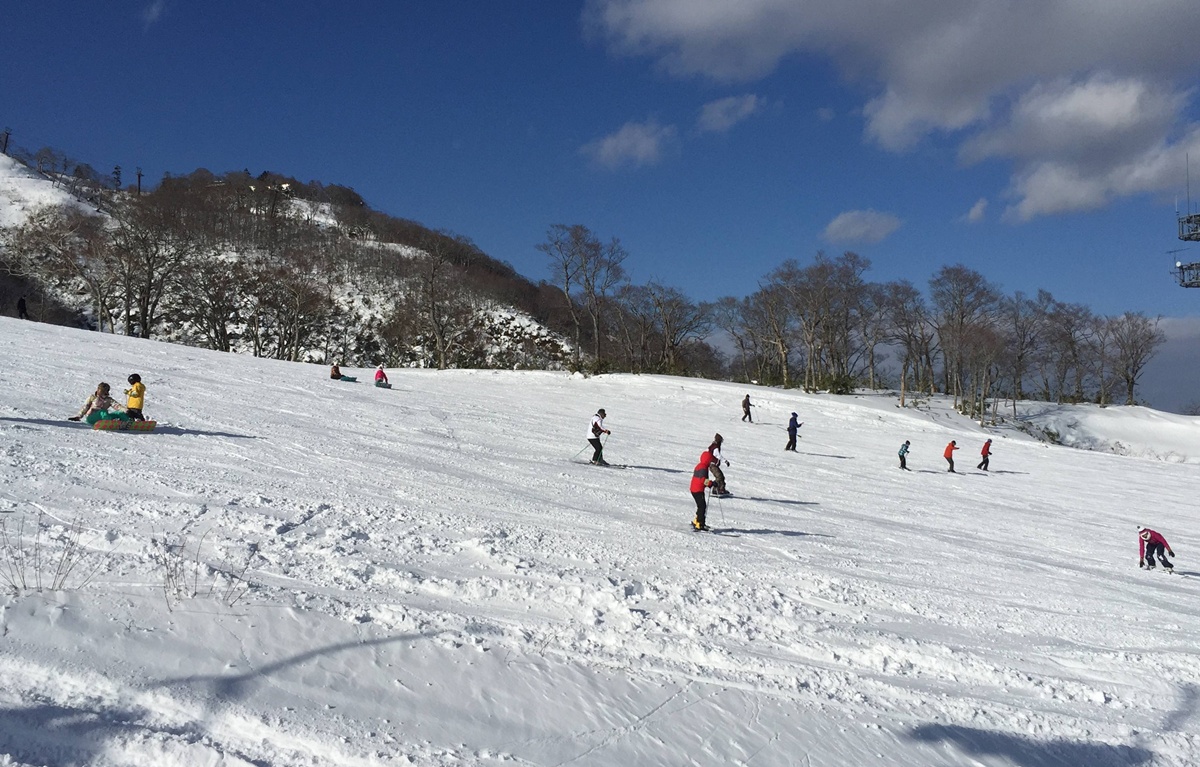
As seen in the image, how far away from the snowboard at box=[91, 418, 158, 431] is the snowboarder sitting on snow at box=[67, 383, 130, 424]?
0.17 m

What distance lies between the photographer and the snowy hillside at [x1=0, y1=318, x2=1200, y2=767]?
438cm

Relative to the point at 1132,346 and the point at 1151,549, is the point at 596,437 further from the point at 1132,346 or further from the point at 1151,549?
the point at 1132,346

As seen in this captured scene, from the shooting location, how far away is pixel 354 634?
5379 millimetres

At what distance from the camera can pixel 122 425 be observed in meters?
12.8

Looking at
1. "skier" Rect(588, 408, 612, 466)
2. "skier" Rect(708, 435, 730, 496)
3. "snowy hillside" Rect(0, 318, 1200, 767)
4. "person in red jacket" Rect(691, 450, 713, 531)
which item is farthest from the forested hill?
"person in red jacket" Rect(691, 450, 713, 531)

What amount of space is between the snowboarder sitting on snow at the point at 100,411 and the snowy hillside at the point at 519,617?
0.54 m

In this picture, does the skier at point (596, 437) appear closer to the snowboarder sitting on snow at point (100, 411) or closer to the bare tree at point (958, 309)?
the snowboarder sitting on snow at point (100, 411)

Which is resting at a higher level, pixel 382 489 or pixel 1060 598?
pixel 382 489

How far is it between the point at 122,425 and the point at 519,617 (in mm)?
10560

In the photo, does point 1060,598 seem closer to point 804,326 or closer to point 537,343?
point 804,326

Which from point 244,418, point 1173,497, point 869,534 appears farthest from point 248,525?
point 1173,497

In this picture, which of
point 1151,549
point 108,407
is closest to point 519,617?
point 108,407

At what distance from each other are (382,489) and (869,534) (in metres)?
9.33

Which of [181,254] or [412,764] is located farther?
[181,254]
